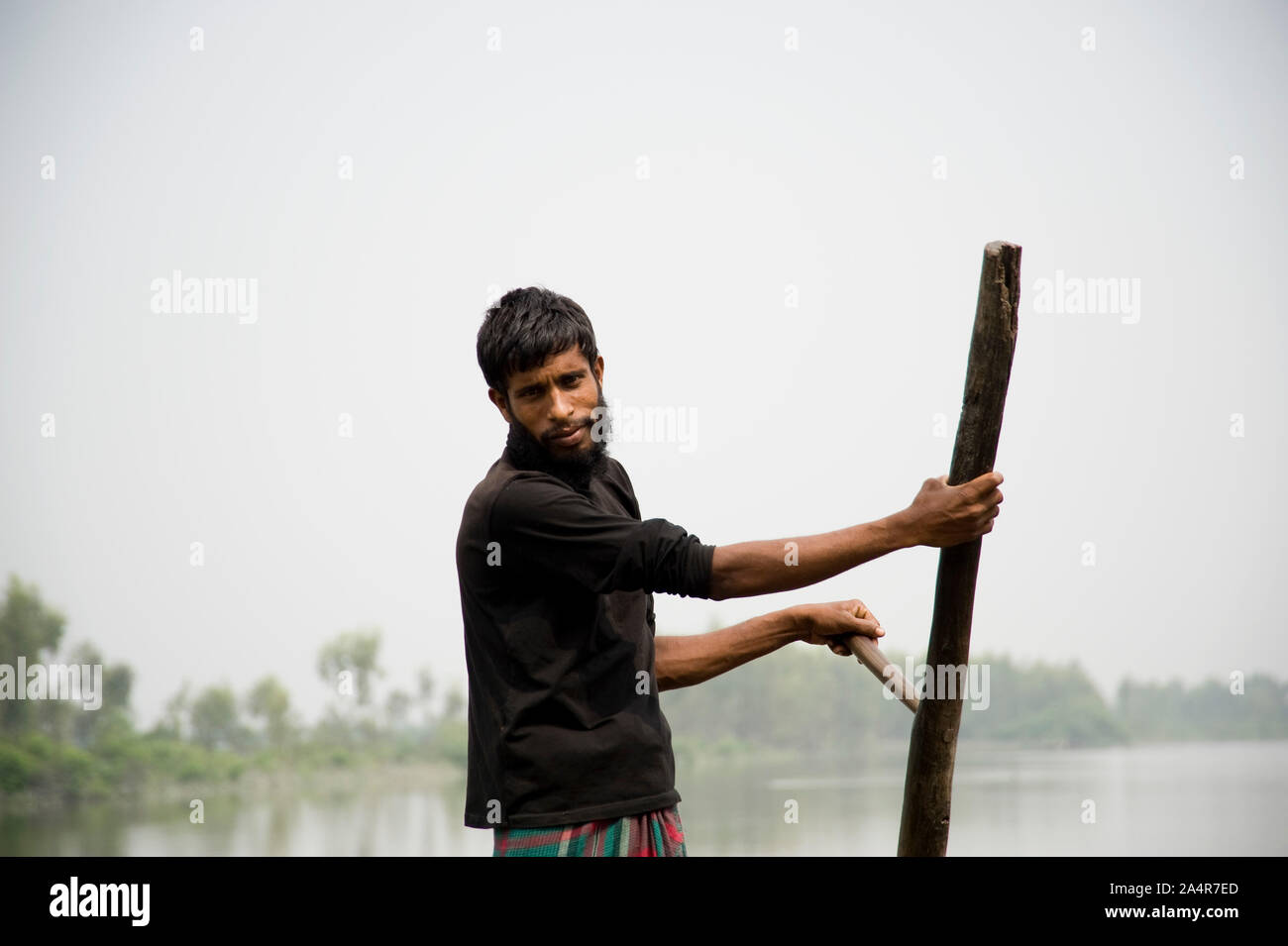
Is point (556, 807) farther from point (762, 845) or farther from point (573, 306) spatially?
point (762, 845)

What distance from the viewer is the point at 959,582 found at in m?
1.93

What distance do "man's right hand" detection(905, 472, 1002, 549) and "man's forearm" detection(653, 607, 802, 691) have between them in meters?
0.59

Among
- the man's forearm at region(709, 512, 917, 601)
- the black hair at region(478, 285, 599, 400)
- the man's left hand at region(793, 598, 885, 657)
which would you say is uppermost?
the black hair at region(478, 285, 599, 400)

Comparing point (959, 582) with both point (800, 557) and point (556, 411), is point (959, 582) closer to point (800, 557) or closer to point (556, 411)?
point (800, 557)

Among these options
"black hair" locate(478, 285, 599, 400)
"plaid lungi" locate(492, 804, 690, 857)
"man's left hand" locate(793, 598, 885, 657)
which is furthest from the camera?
"man's left hand" locate(793, 598, 885, 657)

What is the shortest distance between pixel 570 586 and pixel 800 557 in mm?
378

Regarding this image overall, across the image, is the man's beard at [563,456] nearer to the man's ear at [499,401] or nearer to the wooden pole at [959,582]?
the man's ear at [499,401]

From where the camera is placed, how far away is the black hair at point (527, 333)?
195cm

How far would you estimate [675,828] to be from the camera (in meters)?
1.93

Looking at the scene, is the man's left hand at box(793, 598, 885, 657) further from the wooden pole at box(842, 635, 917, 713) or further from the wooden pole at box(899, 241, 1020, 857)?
the wooden pole at box(899, 241, 1020, 857)

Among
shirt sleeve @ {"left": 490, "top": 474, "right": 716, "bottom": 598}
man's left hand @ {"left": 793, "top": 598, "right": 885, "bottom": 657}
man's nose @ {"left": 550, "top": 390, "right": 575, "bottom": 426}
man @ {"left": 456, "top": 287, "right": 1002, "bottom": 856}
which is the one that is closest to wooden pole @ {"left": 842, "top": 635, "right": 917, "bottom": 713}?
man's left hand @ {"left": 793, "top": 598, "right": 885, "bottom": 657}

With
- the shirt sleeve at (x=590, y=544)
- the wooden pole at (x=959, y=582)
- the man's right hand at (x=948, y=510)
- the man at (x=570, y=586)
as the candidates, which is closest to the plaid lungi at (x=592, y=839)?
the man at (x=570, y=586)

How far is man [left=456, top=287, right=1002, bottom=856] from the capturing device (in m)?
1.74
